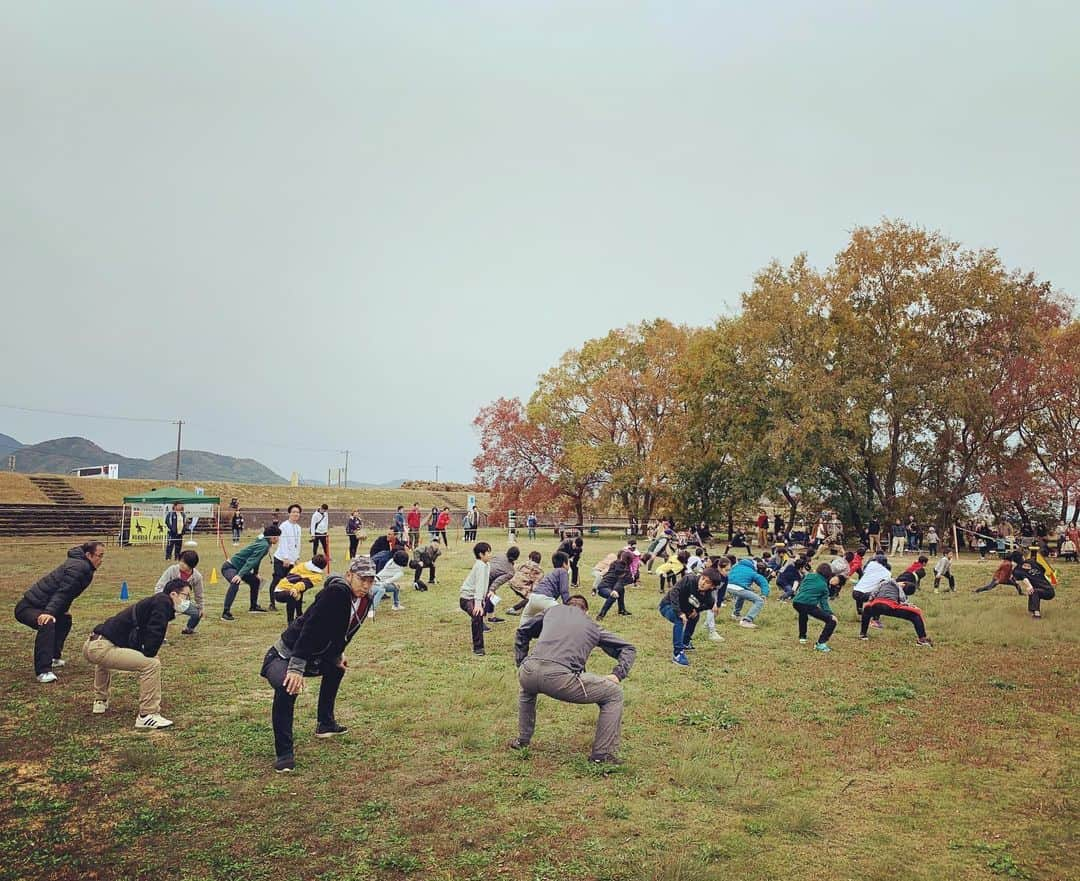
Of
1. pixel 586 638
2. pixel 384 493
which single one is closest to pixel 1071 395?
pixel 586 638

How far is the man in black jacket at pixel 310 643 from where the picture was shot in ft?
22.2

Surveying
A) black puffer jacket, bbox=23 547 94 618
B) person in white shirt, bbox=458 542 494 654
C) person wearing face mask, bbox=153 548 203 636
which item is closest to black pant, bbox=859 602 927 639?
person in white shirt, bbox=458 542 494 654

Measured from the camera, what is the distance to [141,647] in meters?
8.39

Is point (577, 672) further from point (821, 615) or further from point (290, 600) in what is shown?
point (290, 600)

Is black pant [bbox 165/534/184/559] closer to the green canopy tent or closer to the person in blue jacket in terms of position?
the green canopy tent

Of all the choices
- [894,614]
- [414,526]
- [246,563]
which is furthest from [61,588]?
[414,526]

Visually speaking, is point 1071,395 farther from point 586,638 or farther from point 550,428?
point 586,638

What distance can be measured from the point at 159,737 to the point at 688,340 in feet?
150

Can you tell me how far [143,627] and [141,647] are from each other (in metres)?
0.26

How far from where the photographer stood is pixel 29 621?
376 inches

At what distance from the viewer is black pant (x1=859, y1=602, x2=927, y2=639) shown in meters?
13.9

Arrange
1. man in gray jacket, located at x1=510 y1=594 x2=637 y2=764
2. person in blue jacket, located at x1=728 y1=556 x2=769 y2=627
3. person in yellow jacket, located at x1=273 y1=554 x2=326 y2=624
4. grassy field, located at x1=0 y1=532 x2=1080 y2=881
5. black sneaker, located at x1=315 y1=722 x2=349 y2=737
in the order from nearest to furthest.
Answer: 1. grassy field, located at x1=0 y1=532 x2=1080 y2=881
2. man in gray jacket, located at x1=510 y1=594 x2=637 y2=764
3. black sneaker, located at x1=315 y1=722 x2=349 y2=737
4. person in yellow jacket, located at x1=273 y1=554 x2=326 y2=624
5. person in blue jacket, located at x1=728 y1=556 x2=769 y2=627

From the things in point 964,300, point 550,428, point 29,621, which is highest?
point 964,300

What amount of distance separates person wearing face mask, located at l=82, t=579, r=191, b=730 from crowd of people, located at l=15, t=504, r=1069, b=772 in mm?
13
